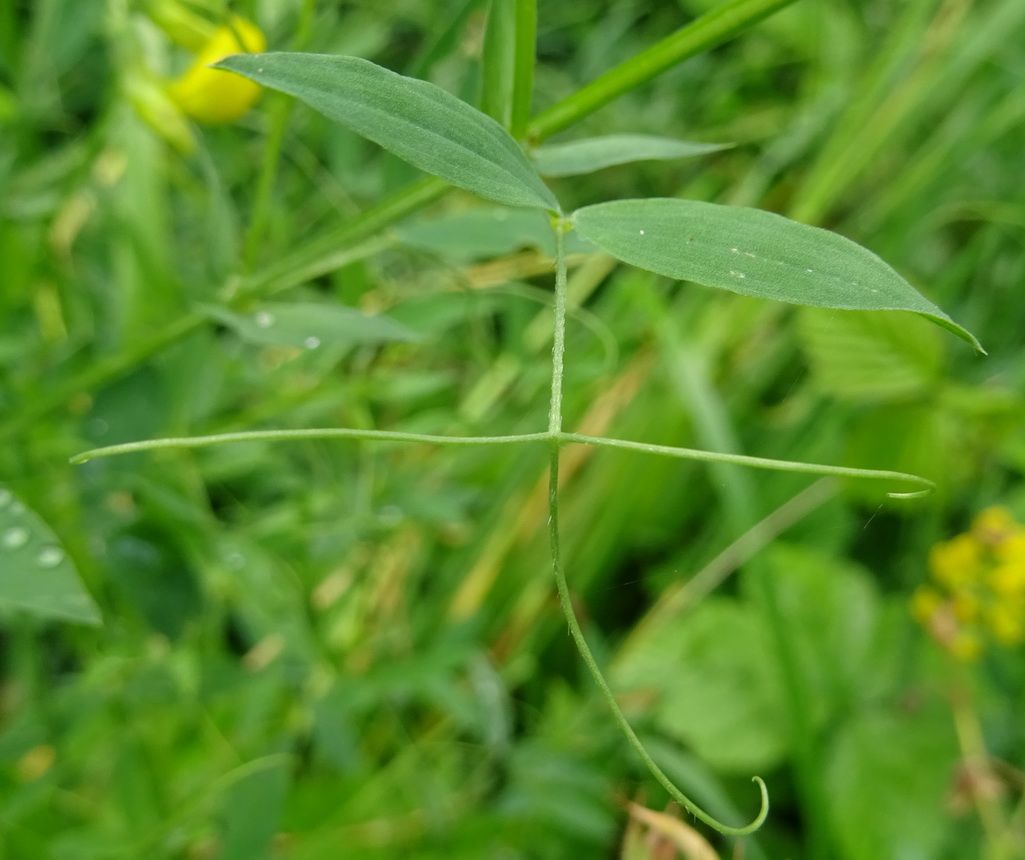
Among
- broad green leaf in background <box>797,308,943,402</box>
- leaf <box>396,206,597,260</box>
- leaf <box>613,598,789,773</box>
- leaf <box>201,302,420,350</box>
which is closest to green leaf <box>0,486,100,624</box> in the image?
leaf <box>201,302,420,350</box>

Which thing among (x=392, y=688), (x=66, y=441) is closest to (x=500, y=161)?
(x=66, y=441)

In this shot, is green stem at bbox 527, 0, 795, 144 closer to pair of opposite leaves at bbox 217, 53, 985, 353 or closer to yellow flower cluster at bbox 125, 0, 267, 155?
pair of opposite leaves at bbox 217, 53, 985, 353

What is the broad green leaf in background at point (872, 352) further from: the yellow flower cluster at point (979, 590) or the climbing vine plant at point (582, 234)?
the climbing vine plant at point (582, 234)

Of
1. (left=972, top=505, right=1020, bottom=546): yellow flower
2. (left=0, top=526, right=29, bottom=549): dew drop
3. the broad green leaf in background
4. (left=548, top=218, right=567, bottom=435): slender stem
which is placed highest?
(left=548, top=218, right=567, bottom=435): slender stem

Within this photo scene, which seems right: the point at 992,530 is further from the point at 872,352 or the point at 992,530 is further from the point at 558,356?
the point at 558,356

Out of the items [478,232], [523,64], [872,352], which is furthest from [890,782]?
[523,64]

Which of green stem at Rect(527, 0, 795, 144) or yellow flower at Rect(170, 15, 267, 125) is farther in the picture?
yellow flower at Rect(170, 15, 267, 125)

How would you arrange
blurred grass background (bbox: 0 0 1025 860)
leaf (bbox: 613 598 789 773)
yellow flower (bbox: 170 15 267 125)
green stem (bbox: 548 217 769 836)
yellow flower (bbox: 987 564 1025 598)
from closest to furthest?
green stem (bbox: 548 217 769 836), yellow flower (bbox: 170 15 267 125), blurred grass background (bbox: 0 0 1025 860), yellow flower (bbox: 987 564 1025 598), leaf (bbox: 613 598 789 773)

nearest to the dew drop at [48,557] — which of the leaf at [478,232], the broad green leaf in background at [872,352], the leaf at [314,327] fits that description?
the leaf at [314,327]

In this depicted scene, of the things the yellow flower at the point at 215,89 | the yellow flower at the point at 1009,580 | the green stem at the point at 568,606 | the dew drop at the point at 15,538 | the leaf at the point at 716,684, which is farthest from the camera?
the leaf at the point at 716,684
